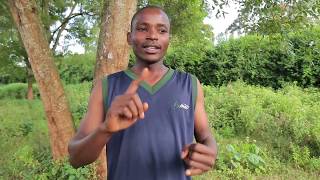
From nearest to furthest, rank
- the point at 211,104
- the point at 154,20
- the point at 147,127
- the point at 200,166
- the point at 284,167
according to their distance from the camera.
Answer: the point at 200,166, the point at 147,127, the point at 154,20, the point at 284,167, the point at 211,104

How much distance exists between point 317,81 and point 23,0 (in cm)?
991

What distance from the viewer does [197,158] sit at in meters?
1.37

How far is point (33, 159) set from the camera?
5371 mm

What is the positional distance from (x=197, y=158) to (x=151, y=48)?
487mm

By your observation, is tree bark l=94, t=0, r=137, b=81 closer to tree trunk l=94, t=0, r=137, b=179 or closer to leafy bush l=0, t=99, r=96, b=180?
tree trunk l=94, t=0, r=137, b=179

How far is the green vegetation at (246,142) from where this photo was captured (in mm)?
5270

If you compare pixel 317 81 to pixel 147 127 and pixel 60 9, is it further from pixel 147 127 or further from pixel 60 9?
pixel 147 127

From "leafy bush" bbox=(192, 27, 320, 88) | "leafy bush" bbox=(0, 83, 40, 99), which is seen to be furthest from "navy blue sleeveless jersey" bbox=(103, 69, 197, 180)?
"leafy bush" bbox=(0, 83, 40, 99)

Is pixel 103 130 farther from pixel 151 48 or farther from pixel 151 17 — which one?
pixel 151 17

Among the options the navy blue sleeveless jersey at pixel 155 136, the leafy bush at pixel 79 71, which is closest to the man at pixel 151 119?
the navy blue sleeveless jersey at pixel 155 136

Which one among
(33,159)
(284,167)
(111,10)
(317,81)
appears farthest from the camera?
(317,81)

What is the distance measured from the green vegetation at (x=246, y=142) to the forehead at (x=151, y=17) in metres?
2.70

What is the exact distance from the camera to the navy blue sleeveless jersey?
1.52 m

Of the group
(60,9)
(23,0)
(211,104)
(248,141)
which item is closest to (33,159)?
(23,0)
